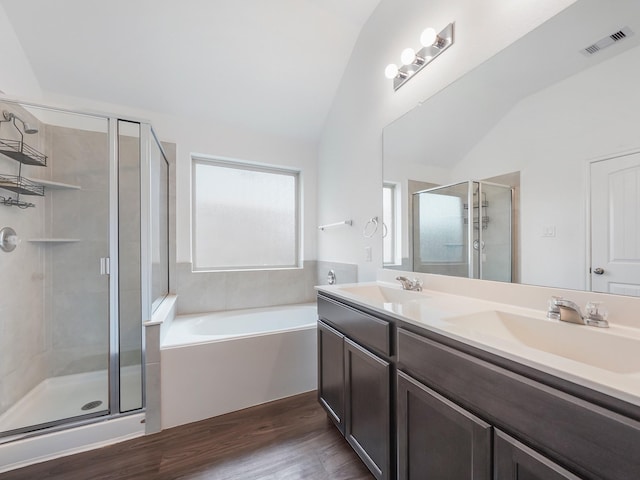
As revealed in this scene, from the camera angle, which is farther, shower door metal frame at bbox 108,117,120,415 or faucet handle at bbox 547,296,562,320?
shower door metal frame at bbox 108,117,120,415

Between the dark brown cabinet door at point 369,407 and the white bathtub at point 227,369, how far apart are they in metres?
0.75

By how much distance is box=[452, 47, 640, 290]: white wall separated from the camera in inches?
34.2

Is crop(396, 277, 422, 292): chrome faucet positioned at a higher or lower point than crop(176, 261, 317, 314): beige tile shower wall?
higher

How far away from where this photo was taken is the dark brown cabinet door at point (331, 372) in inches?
56.4

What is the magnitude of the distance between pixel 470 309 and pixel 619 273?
472 millimetres

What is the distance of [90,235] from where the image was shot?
1.95m

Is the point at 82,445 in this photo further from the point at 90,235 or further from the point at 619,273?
the point at 619,273

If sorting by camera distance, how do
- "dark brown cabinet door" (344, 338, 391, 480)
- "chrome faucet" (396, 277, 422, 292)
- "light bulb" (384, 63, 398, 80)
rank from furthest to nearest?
1. "light bulb" (384, 63, 398, 80)
2. "chrome faucet" (396, 277, 422, 292)
3. "dark brown cabinet door" (344, 338, 391, 480)

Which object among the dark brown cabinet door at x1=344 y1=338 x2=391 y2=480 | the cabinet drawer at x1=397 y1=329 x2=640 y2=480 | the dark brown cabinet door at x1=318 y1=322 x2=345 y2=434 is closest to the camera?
the cabinet drawer at x1=397 y1=329 x2=640 y2=480

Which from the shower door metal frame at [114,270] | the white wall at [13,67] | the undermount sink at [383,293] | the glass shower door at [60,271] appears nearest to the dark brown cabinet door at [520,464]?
the undermount sink at [383,293]

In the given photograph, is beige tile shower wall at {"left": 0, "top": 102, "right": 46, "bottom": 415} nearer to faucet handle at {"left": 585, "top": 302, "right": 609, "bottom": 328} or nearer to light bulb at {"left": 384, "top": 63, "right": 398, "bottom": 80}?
light bulb at {"left": 384, "top": 63, "right": 398, "bottom": 80}

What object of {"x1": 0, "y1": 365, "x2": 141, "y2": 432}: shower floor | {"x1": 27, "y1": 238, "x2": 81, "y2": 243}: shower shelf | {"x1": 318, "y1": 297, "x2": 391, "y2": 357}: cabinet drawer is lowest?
{"x1": 0, "y1": 365, "x2": 141, "y2": 432}: shower floor

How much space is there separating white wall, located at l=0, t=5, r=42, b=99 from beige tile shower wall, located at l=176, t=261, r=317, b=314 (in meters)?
1.63

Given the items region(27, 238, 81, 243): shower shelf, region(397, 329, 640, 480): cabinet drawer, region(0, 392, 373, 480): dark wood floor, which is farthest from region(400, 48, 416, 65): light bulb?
region(27, 238, 81, 243): shower shelf
